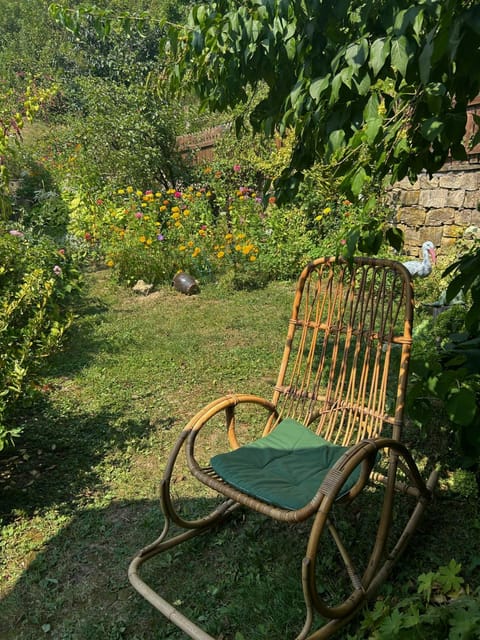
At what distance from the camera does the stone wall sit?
4824 millimetres

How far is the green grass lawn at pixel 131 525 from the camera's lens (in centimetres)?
181

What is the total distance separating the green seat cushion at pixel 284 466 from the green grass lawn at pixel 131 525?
0.37 metres

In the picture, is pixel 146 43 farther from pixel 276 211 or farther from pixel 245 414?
pixel 245 414

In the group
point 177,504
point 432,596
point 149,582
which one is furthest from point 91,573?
point 432,596

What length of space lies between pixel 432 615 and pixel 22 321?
2.62 meters

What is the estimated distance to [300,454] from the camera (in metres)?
2.05

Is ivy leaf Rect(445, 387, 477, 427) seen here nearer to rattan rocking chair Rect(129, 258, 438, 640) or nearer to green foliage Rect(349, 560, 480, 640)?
rattan rocking chair Rect(129, 258, 438, 640)

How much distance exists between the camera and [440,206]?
5.09 meters

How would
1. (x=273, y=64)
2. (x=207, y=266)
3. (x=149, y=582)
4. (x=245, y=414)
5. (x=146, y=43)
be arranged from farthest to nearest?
(x=146, y=43) < (x=207, y=266) < (x=245, y=414) < (x=149, y=582) < (x=273, y=64)

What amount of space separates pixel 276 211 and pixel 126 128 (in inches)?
118

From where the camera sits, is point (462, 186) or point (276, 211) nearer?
point (462, 186)

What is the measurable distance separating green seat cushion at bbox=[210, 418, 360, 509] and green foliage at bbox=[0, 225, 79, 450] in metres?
0.96

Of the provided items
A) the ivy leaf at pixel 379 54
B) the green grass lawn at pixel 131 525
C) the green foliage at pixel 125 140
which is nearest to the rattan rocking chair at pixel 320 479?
the green grass lawn at pixel 131 525

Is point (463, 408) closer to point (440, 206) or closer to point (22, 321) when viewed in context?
point (22, 321)
